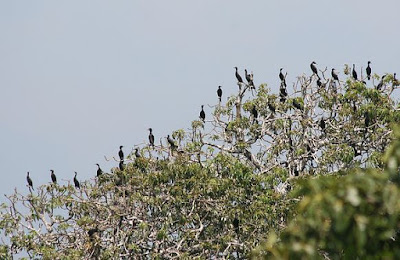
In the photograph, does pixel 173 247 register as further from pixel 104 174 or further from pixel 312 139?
pixel 312 139

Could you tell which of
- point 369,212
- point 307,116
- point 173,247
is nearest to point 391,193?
point 369,212

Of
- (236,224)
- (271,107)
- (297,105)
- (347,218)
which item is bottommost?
(347,218)

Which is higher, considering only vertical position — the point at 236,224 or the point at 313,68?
the point at 313,68

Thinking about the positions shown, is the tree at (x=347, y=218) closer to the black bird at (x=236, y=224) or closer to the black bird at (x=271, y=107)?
the black bird at (x=236, y=224)

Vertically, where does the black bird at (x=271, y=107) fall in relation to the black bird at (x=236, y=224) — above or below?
above

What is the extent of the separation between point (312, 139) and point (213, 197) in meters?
3.78

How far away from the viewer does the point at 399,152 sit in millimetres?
4254

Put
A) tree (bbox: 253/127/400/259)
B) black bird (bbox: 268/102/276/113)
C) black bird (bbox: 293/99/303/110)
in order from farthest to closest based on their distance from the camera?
black bird (bbox: 268/102/276/113)
black bird (bbox: 293/99/303/110)
tree (bbox: 253/127/400/259)

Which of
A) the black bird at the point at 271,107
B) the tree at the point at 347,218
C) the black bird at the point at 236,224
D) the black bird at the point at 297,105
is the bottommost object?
the tree at the point at 347,218

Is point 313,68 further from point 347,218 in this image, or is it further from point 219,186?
point 347,218

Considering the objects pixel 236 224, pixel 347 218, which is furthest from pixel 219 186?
pixel 347 218

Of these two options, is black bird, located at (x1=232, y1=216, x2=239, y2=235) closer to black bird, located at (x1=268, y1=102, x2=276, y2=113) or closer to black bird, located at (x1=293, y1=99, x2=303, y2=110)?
black bird, located at (x1=268, y1=102, x2=276, y2=113)

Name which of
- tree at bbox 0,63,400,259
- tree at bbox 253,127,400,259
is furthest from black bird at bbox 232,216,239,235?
tree at bbox 253,127,400,259

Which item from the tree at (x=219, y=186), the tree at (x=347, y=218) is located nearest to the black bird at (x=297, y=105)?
the tree at (x=219, y=186)
